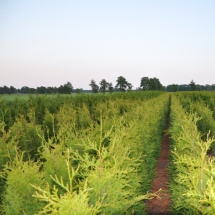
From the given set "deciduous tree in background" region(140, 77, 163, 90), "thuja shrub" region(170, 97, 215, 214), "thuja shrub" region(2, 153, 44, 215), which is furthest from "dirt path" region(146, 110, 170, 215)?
"deciduous tree in background" region(140, 77, 163, 90)

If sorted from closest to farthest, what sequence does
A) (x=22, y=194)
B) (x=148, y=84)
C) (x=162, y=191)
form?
A: (x=22, y=194) < (x=162, y=191) < (x=148, y=84)

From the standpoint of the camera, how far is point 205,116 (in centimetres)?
1623

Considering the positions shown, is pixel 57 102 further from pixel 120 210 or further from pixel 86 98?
pixel 120 210

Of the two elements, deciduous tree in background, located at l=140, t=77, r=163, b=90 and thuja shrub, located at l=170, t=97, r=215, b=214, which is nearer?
thuja shrub, located at l=170, t=97, r=215, b=214

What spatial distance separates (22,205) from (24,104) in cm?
1672

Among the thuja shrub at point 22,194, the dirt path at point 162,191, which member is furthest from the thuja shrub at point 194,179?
the thuja shrub at point 22,194

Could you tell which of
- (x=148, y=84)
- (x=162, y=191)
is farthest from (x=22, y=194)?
(x=148, y=84)

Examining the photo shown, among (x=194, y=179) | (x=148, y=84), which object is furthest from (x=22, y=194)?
(x=148, y=84)

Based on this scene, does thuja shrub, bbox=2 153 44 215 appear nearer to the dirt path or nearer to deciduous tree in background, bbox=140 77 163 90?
the dirt path

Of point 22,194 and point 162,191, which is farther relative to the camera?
point 162,191

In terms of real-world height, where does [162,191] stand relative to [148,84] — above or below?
below

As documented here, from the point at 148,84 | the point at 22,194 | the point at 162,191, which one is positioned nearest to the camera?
the point at 22,194

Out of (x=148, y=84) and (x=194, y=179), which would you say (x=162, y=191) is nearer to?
(x=194, y=179)

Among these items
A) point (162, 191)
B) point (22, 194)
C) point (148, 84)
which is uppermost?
point (148, 84)
